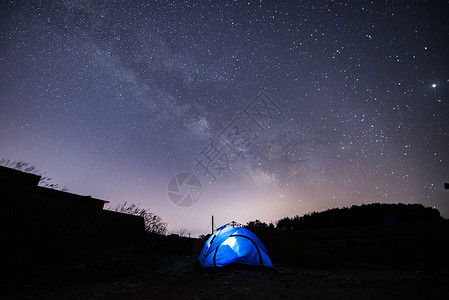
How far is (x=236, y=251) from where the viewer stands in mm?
7508

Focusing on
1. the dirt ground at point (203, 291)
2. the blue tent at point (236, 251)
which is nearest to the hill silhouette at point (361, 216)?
the blue tent at point (236, 251)

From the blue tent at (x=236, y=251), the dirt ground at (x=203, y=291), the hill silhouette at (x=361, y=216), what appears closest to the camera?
the dirt ground at (x=203, y=291)

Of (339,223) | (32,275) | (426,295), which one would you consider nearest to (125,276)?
(32,275)

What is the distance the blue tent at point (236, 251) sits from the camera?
23.9 feet

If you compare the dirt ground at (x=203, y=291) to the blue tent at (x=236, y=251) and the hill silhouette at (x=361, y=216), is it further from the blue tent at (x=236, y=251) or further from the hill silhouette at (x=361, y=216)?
the hill silhouette at (x=361, y=216)

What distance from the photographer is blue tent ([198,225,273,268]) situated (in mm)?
7297

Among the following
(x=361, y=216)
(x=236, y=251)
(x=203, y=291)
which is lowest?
(x=203, y=291)

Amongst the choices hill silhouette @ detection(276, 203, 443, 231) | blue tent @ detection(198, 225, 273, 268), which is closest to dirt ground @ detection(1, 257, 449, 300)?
blue tent @ detection(198, 225, 273, 268)

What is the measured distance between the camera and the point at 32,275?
4.12 metres

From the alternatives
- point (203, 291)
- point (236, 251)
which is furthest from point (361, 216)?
point (203, 291)

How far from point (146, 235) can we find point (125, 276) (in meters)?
4.42

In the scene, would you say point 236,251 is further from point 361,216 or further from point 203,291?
point 361,216

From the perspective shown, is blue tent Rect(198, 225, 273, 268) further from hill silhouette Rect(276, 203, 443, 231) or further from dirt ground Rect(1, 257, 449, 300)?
hill silhouette Rect(276, 203, 443, 231)

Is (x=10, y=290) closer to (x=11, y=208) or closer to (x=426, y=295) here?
(x=11, y=208)
